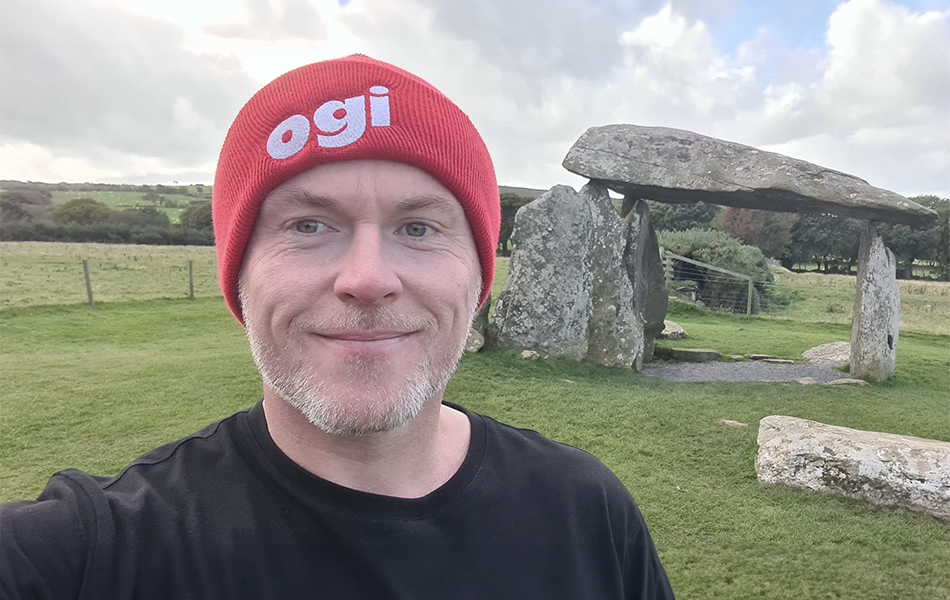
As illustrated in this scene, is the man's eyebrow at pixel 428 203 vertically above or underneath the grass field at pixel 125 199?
underneath

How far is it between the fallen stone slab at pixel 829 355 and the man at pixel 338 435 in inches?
370

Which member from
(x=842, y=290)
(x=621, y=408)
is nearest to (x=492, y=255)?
(x=621, y=408)

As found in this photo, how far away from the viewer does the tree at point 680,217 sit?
35.6m

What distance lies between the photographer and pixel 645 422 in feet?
19.1

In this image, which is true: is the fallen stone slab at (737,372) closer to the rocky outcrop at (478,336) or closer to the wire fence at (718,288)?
the rocky outcrop at (478,336)

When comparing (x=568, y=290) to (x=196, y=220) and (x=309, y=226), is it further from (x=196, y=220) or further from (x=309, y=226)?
(x=196, y=220)

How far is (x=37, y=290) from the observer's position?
1226cm

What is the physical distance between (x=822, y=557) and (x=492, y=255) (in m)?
3.13

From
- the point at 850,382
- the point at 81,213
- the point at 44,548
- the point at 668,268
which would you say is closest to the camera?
the point at 44,548

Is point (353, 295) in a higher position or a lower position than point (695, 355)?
higher

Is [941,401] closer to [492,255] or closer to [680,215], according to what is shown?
[492,255]

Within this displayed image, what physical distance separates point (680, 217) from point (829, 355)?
27868 mm

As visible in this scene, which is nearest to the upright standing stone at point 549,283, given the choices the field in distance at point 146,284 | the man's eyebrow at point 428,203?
the field in distance at point 146,284

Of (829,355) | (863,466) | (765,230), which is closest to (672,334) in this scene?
(829,355)
